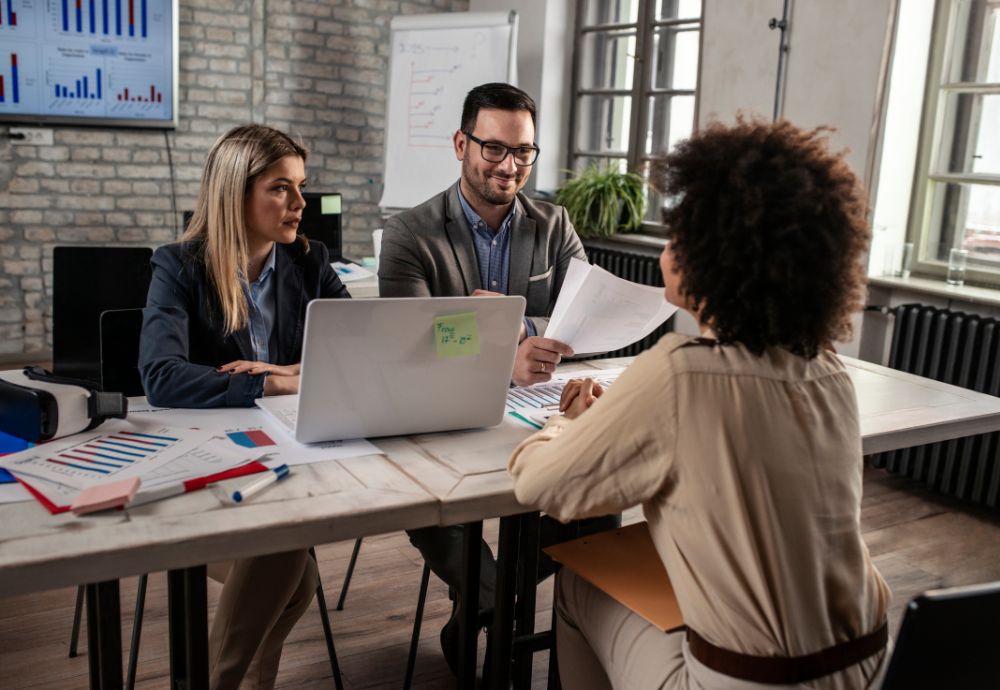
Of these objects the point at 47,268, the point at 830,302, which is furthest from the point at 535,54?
the point at 830,302

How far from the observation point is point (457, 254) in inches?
96.5

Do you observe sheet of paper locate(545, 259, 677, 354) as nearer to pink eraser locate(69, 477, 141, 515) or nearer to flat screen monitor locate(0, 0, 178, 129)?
pink eraser locate(69, 477, 141, 515)

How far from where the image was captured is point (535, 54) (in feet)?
18.3

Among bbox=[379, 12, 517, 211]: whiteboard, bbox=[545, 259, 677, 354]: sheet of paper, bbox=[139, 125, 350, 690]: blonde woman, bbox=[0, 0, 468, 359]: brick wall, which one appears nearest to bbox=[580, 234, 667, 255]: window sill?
bbox=[379, 12, 517, 211]: whiteboard

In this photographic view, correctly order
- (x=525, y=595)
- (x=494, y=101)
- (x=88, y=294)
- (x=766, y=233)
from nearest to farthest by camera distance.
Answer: (x=766, y=233), (x=525, y=595), (x=494, y=101), (x=88, y=294)

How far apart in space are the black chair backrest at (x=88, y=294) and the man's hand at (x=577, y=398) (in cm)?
157

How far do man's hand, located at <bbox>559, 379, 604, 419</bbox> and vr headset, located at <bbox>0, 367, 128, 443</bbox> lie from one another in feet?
2.63

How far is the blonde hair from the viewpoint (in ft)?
6.64

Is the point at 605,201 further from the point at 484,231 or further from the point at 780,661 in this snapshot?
the point at 780,661

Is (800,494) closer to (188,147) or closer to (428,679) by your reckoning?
(428,679)

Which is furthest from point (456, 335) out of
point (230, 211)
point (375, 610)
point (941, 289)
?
point (941, 289)

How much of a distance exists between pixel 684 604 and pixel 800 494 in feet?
0.70

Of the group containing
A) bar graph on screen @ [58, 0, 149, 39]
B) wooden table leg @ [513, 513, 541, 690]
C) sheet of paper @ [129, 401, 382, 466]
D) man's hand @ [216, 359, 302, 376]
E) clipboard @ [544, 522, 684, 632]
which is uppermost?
bar graph on screen @ [58, 0, 149, 39]

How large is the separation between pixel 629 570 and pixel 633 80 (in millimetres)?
4262
